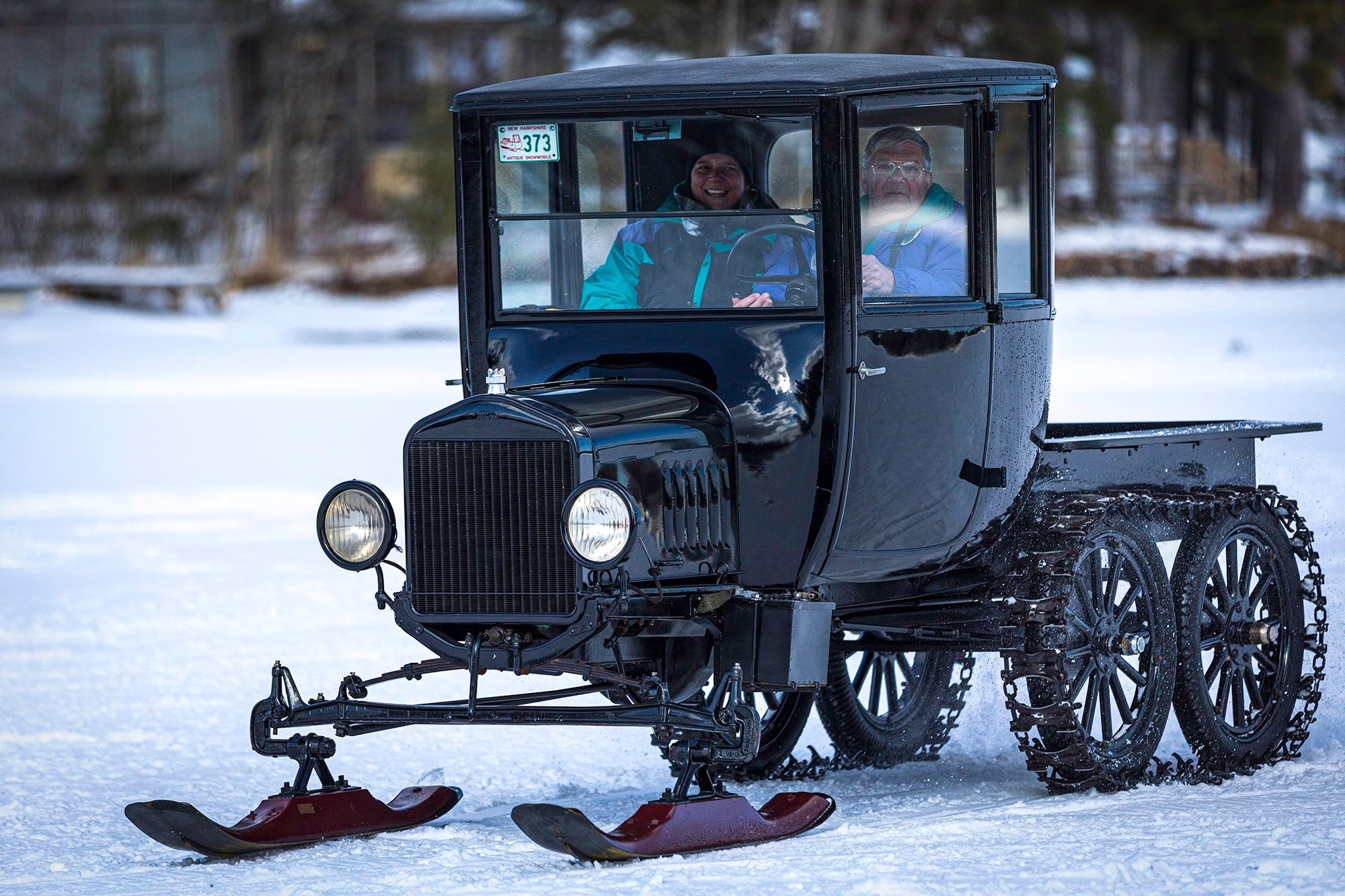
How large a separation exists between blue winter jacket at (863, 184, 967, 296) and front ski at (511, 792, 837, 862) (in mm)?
1576

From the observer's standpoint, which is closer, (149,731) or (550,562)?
(550,562)

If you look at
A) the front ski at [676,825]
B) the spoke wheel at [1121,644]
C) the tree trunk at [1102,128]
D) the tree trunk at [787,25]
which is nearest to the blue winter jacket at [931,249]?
the spoke wheel at [1121,644]

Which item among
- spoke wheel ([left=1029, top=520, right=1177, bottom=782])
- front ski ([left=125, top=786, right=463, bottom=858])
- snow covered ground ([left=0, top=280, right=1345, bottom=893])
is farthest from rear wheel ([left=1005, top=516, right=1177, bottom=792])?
front ski ([left=125, top=786, right=463, bottom=858])

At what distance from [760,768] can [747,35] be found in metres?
27.3

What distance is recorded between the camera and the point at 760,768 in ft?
23.3

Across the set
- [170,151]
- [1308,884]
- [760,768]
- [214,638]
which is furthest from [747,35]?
[1308,884]

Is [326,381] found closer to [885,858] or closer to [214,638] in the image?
[214,638]

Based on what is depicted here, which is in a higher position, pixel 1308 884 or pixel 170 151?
pixel 170 151

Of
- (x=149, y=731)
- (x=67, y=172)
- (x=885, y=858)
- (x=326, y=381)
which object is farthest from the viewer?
(x=67, y=172)

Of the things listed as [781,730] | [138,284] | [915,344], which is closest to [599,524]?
[915,344]

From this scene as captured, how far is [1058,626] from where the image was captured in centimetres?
611

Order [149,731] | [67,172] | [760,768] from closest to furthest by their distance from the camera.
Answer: [760,768], [149,731], [67,172]

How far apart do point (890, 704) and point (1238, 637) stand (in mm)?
1309

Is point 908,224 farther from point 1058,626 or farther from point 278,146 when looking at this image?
point 278,146
